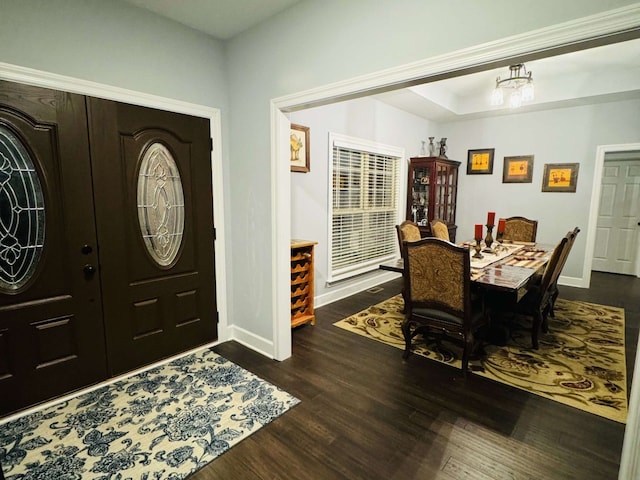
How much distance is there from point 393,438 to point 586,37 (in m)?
2.22

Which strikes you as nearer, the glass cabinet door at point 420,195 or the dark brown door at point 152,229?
the dark brown door at point 152,229

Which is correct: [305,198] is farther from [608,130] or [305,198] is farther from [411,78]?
[608,130]

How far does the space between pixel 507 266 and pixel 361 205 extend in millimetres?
2130

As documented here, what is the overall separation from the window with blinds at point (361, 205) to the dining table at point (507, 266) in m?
1.16

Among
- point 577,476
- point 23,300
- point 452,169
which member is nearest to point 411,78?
point 577,476

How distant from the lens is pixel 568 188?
503 cm

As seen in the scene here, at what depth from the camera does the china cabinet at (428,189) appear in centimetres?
532

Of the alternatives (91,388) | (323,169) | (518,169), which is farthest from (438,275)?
(518,169)

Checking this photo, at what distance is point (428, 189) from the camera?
5.36m

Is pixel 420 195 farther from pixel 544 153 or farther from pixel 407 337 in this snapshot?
pixel 407 337

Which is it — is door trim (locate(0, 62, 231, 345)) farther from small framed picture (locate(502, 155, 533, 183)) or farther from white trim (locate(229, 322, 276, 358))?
small framed picture (locate(502, 155, 533, 183))

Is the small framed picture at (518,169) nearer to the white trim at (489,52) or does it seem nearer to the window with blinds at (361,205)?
the window with blinds at (361,205)

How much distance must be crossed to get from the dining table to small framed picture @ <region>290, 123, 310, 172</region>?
144 centimetres

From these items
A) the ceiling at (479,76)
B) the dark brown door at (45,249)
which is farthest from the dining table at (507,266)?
the dark brown door at (45,249)
